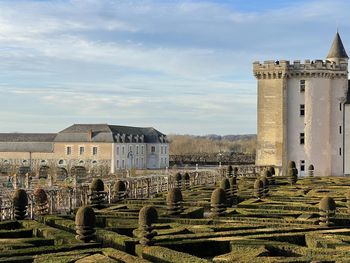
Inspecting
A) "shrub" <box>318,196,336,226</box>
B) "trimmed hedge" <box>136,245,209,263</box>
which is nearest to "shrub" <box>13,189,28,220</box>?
"trimmed hedge" <box>136,245,209,263</box>

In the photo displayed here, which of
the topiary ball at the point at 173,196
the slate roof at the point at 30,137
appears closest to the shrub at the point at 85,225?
the topiary ball at the point at 173,196

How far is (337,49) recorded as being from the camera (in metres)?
46.9

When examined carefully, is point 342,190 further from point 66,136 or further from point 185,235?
point 66,136

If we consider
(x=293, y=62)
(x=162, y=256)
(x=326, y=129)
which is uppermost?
(x=293, y=62)

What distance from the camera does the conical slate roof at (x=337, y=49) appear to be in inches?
1839

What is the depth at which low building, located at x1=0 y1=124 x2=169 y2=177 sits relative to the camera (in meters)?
64.9

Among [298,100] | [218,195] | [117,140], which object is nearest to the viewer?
[218,195]

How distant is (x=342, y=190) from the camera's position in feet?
87.9

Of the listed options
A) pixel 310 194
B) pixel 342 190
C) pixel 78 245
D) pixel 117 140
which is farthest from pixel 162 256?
pixel 117 140

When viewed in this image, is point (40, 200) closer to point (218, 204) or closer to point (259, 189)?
point (218, 204)

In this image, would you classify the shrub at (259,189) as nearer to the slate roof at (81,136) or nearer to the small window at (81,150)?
the slate roof at (81,136)

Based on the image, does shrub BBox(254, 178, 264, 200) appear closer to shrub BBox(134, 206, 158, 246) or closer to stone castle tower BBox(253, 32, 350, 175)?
shrub BBox(134, 206, 158, 246)

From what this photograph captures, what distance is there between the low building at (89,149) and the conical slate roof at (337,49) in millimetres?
25928

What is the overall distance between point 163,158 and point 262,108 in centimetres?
3072
